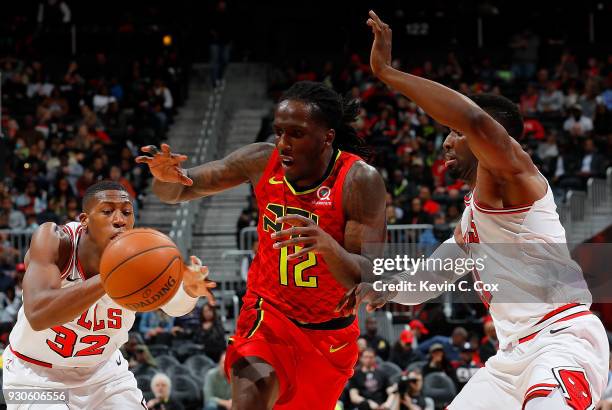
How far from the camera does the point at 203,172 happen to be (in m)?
6.18

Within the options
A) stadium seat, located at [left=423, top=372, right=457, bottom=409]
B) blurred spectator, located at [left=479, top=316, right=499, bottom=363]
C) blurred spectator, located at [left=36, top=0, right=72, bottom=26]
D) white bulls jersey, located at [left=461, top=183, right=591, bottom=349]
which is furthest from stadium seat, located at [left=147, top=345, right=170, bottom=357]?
blurred spectator, located at [left=36, top=0, right=72, bottom=26]

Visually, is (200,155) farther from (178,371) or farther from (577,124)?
(178,371)

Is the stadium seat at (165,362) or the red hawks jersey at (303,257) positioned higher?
the red hawks jersey at (303,257)

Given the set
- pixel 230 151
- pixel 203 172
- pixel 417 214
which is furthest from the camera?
pixel 230 151

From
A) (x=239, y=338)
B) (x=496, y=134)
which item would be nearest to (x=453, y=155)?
(x=496, y=134)

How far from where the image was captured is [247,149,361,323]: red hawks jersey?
225 inches

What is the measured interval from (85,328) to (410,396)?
5782 mm

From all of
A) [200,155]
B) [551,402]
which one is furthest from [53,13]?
[551,402]

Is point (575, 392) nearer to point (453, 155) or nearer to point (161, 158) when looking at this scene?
point (453, 155)

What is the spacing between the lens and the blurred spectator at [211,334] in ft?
40.3

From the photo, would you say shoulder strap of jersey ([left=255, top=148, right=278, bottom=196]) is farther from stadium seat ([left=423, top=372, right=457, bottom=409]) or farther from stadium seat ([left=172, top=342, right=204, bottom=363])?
stadium seat ([left=172, top=342, right=204, bottom=363])

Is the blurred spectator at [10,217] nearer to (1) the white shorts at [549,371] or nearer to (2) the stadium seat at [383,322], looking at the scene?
(2) the stadium seat at [383,322]

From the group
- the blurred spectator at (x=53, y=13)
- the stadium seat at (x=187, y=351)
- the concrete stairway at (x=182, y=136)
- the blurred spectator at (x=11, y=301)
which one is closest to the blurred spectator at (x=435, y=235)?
the stadium seat at (x=187, y=351)

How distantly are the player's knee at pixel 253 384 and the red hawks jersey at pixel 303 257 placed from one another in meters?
0.39
